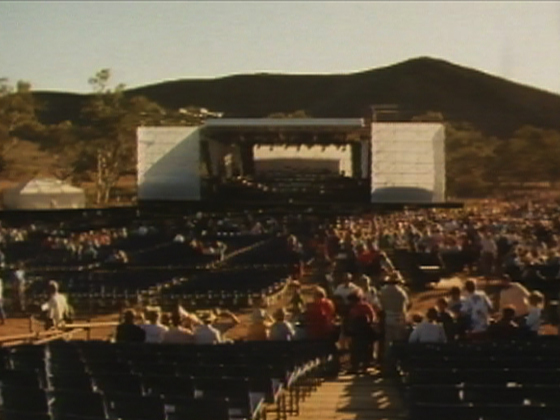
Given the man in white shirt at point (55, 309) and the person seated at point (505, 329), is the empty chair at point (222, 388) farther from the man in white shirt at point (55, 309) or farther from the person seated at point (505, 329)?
the man in white shirt at point (55, 309)

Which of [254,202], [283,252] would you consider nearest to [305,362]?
[283,252]

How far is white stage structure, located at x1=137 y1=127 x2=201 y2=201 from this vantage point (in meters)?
51.5

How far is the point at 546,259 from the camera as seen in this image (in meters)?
26.8

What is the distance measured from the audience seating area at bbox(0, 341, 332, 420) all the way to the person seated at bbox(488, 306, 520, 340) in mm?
2129

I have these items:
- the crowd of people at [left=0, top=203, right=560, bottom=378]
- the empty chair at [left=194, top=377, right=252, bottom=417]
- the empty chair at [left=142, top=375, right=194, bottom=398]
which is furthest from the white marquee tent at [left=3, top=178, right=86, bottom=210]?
the empty chair at [left=194, top=377, right=252, bottom=417]

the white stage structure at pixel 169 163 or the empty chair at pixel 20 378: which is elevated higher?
the white stage structure at pixel 169 163

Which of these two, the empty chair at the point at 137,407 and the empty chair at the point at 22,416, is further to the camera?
the empty chair at the point at 137,407

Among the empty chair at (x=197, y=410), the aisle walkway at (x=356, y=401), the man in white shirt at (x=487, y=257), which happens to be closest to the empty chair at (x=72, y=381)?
the empty chair at (x=197, y=410)

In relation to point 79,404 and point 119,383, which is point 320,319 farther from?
point 79,404

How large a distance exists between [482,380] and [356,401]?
2.68 meters

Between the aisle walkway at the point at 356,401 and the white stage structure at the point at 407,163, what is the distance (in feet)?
118

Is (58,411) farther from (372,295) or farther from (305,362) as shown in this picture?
(372,295)

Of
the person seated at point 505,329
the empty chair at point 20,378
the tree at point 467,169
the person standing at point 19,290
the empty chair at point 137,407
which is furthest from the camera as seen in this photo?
the tree at point 467,169

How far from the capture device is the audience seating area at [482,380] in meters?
6.85
